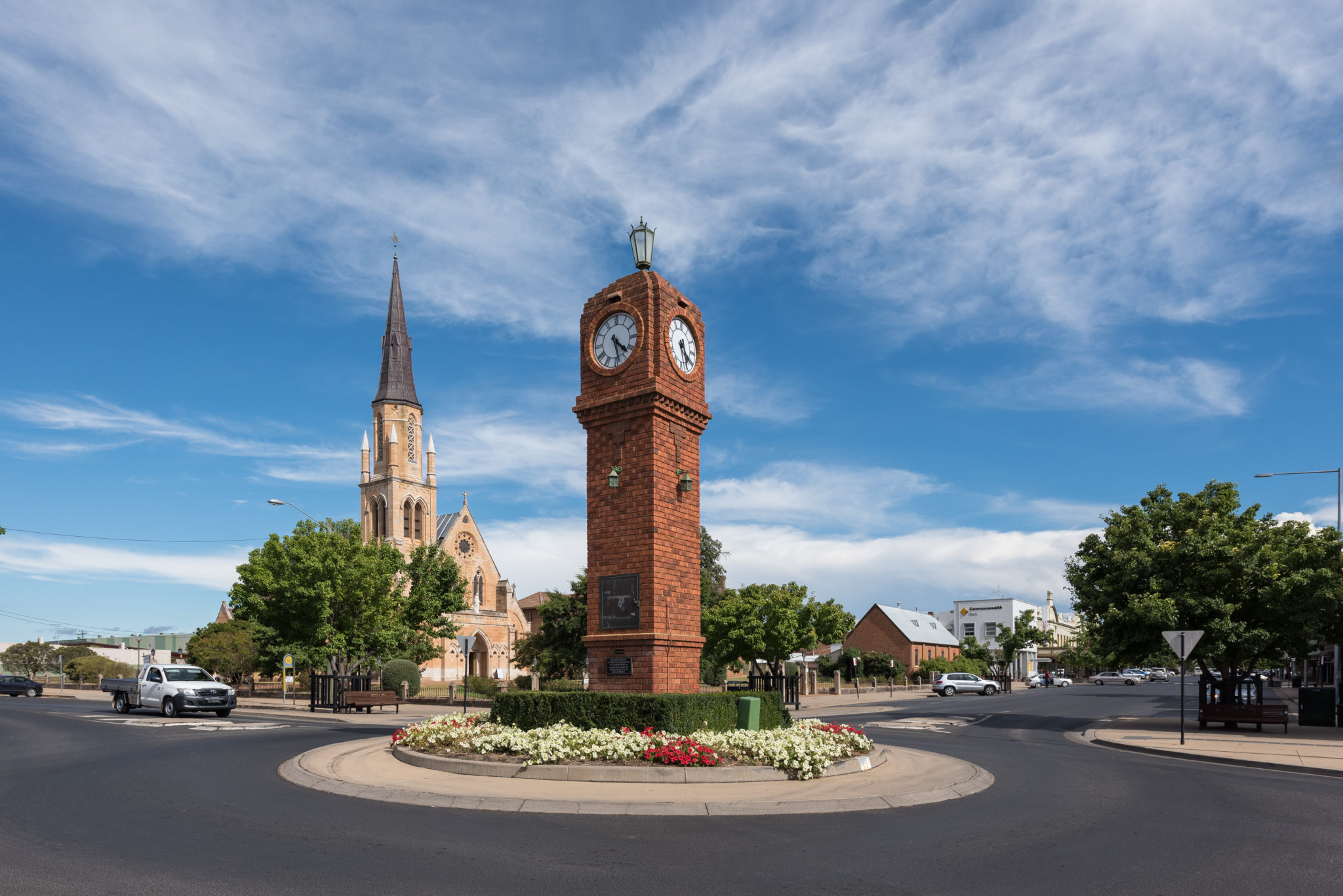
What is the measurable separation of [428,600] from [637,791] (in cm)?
3877

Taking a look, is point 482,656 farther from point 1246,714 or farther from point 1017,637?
point 1246,714

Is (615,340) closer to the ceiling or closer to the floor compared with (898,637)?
closer to the ceiling

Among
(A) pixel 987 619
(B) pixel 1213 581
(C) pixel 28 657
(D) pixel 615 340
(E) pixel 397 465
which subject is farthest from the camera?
(A) pixel 987 619

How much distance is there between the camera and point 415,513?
81750mm

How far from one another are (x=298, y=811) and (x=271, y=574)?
32.4 meters

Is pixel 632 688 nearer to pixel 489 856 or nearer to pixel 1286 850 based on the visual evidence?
pixel 489 856

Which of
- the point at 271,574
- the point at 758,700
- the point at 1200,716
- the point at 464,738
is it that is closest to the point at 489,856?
the point at 464,738

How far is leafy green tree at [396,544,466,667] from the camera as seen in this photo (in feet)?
156

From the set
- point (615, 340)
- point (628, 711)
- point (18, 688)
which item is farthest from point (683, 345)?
point (18, 688)

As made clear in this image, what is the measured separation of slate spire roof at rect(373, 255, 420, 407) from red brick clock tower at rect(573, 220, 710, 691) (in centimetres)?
7065

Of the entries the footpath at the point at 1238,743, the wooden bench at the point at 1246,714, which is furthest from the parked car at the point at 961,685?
the wooden bench at the point at 1246,714

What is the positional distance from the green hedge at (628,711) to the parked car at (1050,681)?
239 ft

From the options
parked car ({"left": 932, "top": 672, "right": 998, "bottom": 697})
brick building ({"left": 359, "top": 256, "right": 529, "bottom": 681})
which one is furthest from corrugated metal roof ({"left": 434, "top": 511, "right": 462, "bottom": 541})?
parked car ({"left": 932, "top": 672, "right": 998, "bottom": 697})

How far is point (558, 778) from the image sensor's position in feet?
39.4
